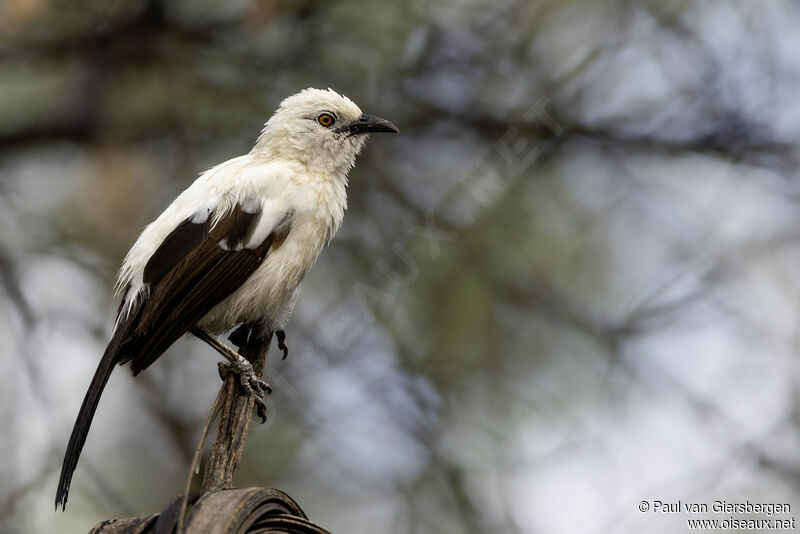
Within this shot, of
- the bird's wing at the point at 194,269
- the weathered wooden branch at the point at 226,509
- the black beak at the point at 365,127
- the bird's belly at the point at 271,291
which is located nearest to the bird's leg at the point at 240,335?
the bird's belly at the point at 271,291

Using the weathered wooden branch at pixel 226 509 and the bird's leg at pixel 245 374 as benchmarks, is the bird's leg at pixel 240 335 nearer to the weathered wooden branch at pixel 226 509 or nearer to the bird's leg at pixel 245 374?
the bird's leg at pixel 245 374

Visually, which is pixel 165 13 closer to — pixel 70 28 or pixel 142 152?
pixel 70 28

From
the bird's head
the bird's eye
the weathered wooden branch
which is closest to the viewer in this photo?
the weathered wooden branch

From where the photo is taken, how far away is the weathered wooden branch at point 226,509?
228 cm

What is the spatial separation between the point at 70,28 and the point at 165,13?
668 millimetres

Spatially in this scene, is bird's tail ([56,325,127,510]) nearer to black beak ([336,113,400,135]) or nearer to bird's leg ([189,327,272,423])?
bird's leg ([189,327,272,423])

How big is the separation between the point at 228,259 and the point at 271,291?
203 mm

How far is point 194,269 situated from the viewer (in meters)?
3.66

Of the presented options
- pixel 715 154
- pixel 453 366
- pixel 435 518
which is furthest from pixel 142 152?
pixel 715 154

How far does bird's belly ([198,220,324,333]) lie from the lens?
149 inches

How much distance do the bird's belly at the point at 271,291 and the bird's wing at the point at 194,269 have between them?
36 millimetres

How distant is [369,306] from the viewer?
6262 mm

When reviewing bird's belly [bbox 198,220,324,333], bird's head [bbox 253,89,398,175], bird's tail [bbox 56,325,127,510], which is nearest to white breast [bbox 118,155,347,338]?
bird's belly [bbox 198,220,324,333]

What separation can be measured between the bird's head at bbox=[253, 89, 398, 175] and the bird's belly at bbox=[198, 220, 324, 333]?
A: 53 cm
